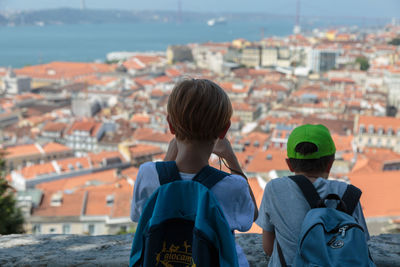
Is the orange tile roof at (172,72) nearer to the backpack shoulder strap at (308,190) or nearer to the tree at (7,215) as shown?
the tree at (7,215)

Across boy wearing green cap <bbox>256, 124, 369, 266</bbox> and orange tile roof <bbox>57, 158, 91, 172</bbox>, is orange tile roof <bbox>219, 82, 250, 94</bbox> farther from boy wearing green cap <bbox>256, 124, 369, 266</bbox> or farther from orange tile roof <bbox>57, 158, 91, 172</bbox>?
boy wearing green cap <bbox>256, 124, 369, 266</bbox>

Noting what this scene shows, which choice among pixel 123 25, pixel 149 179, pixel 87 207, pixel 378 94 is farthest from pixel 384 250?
pixel 123 25

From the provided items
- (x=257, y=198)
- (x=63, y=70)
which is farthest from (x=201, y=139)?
(x=63, y=70)

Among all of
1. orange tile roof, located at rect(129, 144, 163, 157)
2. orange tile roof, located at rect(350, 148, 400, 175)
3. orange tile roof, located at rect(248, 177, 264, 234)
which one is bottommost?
orange tile roof, located at rect(129, 144, 163, 157)

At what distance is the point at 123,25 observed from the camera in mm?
114750

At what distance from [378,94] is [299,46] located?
1963 cm

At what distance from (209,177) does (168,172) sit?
0.08 meters

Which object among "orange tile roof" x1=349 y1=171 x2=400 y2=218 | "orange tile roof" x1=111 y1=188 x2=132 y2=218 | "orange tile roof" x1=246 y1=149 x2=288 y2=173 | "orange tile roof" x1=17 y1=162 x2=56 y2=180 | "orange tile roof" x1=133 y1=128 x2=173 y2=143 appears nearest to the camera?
"orange tile roof" x1=349 y1=171 x2=400 y2=218

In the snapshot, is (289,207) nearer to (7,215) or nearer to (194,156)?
(194,156)

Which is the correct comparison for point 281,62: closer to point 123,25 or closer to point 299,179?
point 299,179

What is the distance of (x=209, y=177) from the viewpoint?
0.85 m

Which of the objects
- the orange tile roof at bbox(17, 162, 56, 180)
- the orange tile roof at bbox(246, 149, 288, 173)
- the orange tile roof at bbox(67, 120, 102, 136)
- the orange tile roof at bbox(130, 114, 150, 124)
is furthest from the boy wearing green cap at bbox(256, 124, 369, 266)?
the orange tile roof at bbox(130, 114, 150, 124)

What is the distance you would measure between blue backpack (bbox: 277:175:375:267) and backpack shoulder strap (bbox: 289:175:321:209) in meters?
0.03

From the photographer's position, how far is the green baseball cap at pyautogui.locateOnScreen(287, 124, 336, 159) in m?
1.00
